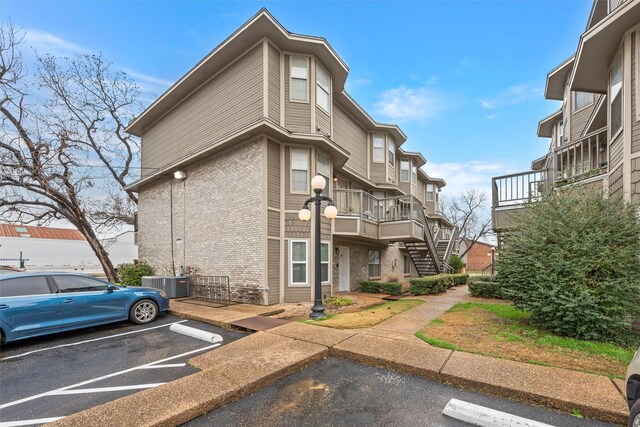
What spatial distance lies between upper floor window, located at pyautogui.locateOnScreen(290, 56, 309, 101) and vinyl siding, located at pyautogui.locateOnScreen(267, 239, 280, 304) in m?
5.63

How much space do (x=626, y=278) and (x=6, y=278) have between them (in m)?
12.2

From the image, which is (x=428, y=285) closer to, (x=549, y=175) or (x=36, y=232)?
(x=549, y=175)

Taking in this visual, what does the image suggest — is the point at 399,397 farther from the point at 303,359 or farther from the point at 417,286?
the point at 417,286

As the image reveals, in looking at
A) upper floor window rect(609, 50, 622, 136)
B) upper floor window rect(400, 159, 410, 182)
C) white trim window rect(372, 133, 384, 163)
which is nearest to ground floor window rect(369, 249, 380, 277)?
white trim window rect(372, 133, 384, 163)

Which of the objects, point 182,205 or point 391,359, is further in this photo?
point 182,205

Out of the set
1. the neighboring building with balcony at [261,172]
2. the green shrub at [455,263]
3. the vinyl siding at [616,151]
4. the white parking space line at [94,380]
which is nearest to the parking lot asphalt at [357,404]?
the white parking space line at [94,380]

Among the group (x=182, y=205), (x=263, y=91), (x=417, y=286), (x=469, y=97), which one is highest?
(x=469, y=97)

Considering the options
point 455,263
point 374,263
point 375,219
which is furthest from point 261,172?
point 455,263

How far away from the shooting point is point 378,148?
18000mm

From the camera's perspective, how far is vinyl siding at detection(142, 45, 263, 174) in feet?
34.6

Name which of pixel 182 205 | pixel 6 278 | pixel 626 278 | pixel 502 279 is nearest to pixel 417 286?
pixel 502 279

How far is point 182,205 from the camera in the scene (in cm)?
1343

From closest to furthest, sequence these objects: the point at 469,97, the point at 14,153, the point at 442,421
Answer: the point at 442,421 < the point at 14,153 < the point at 469,97

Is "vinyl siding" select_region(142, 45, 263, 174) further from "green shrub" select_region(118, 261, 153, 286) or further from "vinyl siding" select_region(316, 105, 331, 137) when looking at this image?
"green shrub" select_region(118, 261, 153, 286)
